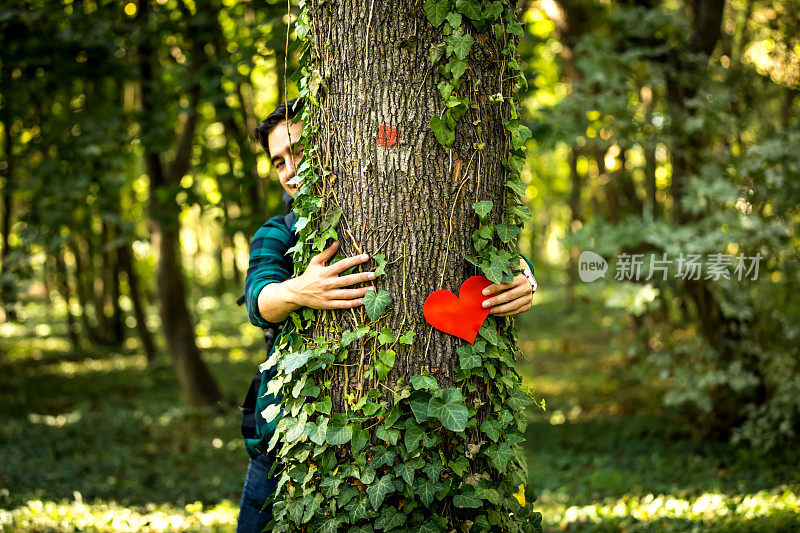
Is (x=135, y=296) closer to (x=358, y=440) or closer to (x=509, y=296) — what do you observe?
(x=358, y=440)

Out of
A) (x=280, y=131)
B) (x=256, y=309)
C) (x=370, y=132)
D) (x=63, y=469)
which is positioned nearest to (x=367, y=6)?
(x=370, y=132)

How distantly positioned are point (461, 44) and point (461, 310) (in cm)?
87

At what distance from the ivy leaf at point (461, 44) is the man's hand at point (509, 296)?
2.50ft

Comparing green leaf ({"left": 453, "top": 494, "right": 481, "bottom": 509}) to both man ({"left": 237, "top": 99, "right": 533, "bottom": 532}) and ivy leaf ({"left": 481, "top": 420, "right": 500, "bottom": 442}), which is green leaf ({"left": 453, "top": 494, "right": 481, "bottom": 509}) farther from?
man ({"left": 237, "top": 99, "right": 533, "bottom": 532})

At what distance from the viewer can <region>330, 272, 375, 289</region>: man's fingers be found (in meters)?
1.99

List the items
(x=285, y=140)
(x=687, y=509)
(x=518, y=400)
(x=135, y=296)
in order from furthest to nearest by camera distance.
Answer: (x=135, y=296) → (x=687, y=509) → (x=285, y=140) → (x=518, y=400)

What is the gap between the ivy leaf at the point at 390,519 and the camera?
1.99m

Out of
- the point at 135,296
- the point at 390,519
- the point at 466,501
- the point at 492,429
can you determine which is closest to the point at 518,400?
the point at 492,429

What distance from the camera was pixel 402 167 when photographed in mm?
2027

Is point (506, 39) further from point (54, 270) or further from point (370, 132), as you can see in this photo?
point (54, 270)

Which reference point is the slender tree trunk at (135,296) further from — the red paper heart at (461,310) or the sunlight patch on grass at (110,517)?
the red paper heart at (461,310)

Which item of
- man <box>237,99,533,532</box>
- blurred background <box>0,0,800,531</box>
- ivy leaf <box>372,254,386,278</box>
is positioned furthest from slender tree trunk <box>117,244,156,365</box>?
ivy leaf <box>372,254,386,278</box>

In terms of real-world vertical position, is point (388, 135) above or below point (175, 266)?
above

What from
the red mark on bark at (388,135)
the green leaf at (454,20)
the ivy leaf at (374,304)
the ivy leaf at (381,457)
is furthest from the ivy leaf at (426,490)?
the green leaf at (454,20)
